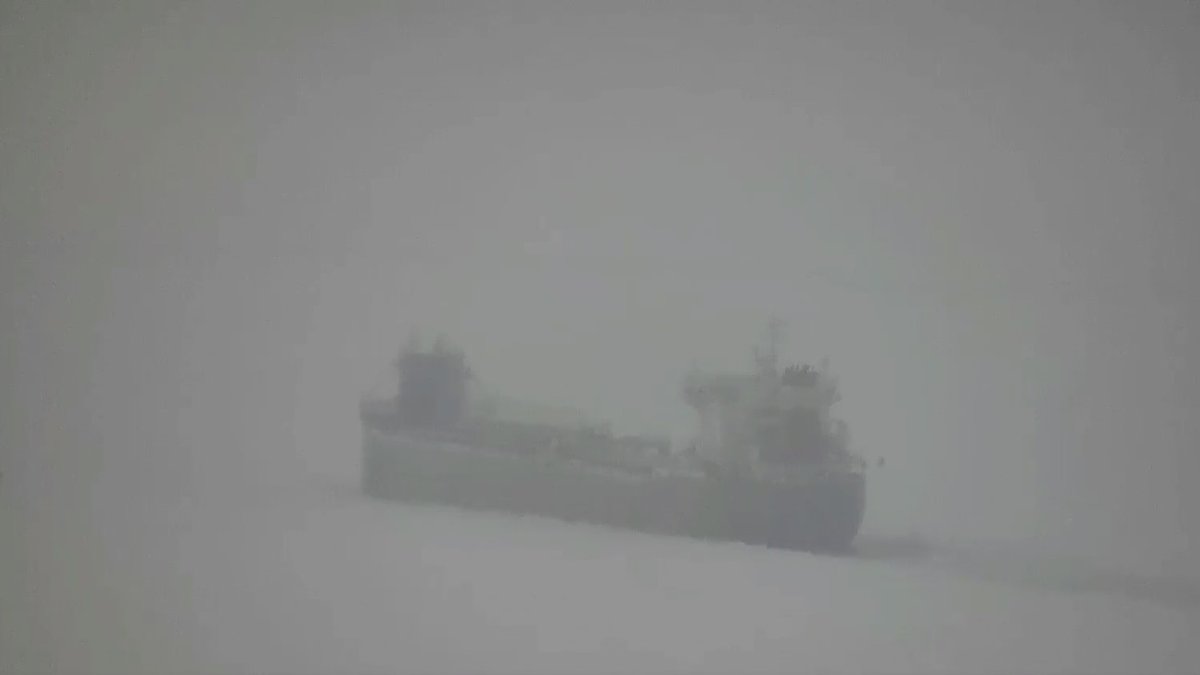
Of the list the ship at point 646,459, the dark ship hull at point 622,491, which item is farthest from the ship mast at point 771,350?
the dark ship hull at point 622,491

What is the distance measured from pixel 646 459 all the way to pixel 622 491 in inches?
1.9

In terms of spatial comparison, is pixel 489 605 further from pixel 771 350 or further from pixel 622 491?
pixel 771 350

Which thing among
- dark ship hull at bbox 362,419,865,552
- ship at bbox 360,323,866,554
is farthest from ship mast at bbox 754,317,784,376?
dark ship hull at bbox 362,419,865,552

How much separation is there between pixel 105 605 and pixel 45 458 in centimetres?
20

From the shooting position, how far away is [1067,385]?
1238 millimetres

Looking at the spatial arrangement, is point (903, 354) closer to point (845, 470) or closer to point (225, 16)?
point (845, 470)

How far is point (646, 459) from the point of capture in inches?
50.5

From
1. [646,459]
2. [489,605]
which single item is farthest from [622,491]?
[489,605]

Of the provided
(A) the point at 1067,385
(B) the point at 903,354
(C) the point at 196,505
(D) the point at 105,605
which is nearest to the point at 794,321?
(B) the point at 903,354

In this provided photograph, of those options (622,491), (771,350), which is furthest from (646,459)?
(771,350)

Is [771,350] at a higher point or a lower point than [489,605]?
higher

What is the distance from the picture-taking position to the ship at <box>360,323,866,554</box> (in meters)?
1.26

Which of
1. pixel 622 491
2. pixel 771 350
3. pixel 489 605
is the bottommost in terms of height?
pixel 489 605

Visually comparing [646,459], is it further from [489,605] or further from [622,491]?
[489,605]
